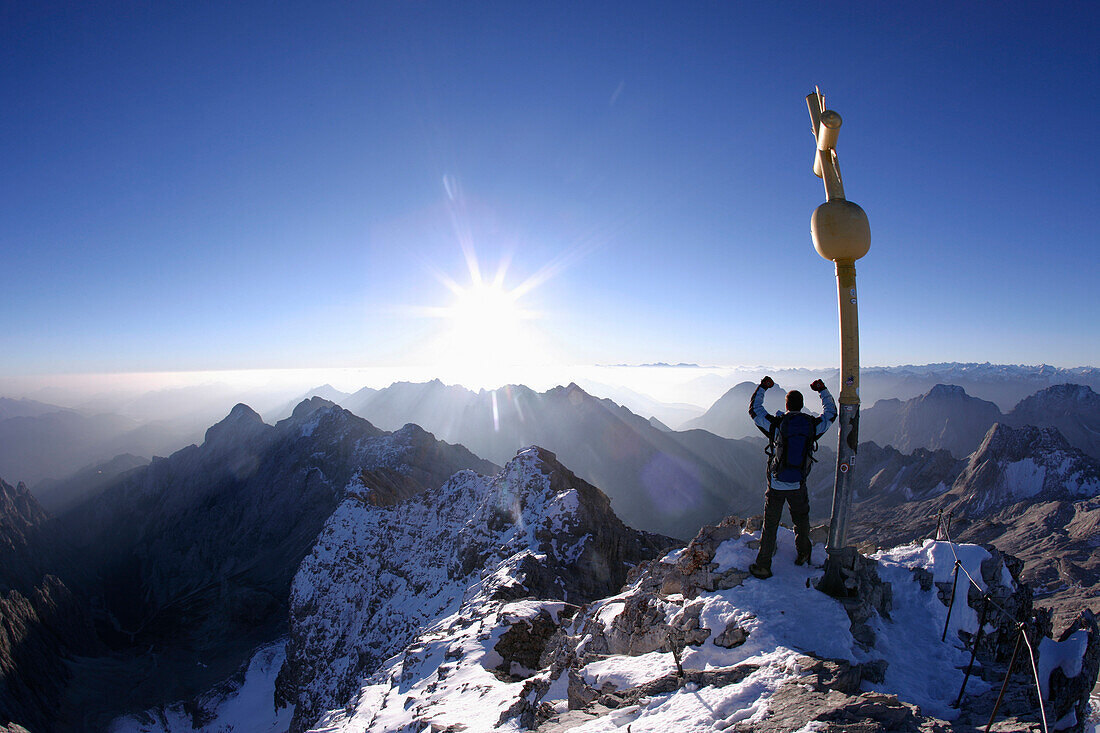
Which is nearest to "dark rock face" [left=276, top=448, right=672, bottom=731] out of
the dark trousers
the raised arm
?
the dark trousers

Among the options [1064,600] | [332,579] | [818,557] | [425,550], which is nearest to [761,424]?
[818,557]

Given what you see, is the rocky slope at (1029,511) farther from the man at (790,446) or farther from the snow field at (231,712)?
the snow field at (231,712)

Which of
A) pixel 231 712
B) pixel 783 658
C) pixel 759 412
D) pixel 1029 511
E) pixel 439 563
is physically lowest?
pixel 231 712

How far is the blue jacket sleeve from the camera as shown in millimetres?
9383

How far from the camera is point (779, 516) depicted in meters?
10.6

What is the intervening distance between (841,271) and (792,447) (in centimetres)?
371

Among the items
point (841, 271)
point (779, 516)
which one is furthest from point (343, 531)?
point (841, 271)

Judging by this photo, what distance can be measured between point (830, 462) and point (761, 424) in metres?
186

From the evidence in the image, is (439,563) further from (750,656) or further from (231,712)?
(750,656)

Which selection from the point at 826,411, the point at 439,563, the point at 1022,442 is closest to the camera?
the point at 826,411

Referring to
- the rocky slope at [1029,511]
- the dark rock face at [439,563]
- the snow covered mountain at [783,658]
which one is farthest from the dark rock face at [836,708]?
the rocky slope at [1029,511]

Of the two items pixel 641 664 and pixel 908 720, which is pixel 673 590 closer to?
pixel 641 664

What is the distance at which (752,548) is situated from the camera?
42.0ft

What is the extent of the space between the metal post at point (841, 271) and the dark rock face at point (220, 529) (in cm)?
8581
